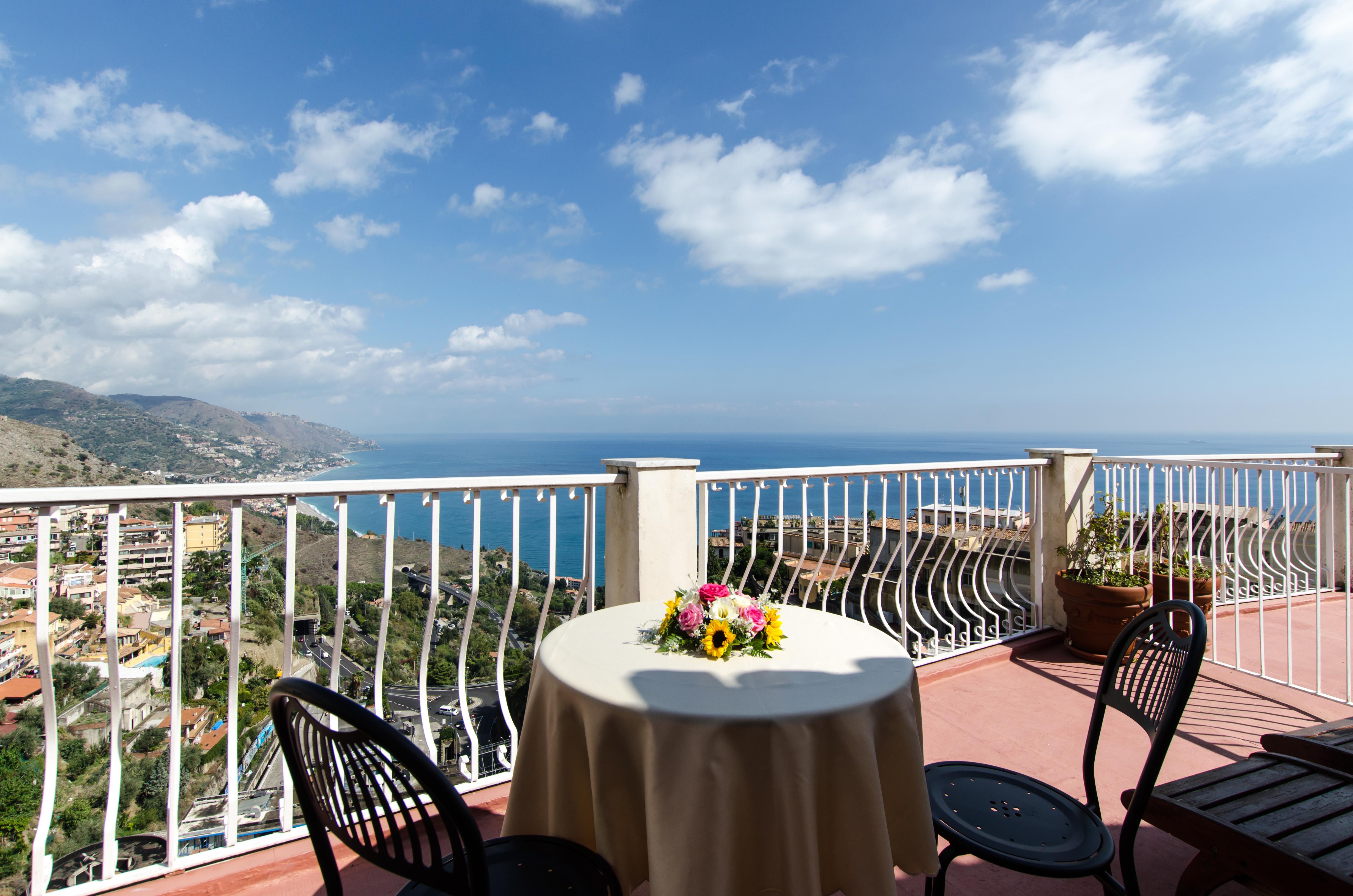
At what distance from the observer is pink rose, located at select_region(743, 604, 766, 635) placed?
4.66 ft

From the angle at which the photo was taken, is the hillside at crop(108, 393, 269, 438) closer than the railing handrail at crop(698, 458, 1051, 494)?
No

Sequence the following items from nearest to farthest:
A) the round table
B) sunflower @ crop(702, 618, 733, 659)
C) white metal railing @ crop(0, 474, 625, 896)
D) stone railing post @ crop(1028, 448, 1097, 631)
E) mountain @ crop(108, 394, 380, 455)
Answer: the round table, sunflower @ crop(702, 618, 733, 659), white metal railing @ crop(0, 474, 625, 896), stone railing post @ crop(1028, 448, 1097, 631), mountain @ crop(108, 394, 380, 455)

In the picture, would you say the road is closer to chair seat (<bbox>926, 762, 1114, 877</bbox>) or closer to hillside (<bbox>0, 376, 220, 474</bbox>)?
chair seat (<bbox>926, 762, 1114, 877</bbox>)

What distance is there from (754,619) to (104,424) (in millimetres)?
23604

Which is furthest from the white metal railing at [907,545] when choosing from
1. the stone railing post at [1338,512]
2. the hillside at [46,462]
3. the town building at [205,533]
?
the hillside at [46,462]

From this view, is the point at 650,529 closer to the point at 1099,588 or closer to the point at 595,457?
the point at 1099,588

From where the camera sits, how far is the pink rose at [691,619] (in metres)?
1.44

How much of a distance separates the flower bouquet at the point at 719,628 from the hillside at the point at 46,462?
526 cm

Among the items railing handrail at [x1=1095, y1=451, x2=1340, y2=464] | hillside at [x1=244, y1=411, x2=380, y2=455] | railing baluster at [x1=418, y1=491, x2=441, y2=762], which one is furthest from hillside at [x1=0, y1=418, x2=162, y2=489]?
hillside at [x1=244, y1=411, x2=380, y2=455]

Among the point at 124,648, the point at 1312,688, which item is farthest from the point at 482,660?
the point at 1312,688

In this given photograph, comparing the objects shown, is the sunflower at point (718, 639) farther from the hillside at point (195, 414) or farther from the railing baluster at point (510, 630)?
the hillside at point (195, 414)

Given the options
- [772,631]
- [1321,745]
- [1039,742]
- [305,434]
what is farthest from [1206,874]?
[305,434]

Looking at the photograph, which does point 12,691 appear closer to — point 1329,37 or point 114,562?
point 114,562

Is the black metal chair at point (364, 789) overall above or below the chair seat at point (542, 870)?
above
